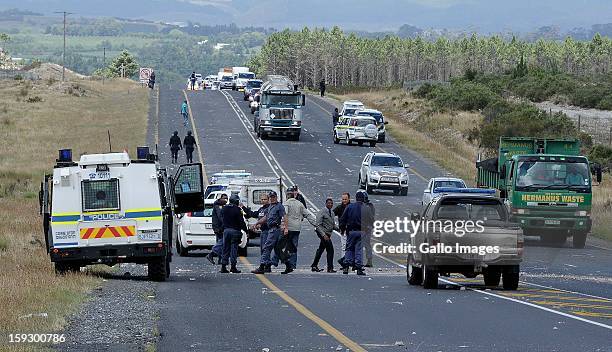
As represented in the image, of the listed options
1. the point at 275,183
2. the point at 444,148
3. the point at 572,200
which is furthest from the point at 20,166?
the point at 572,200

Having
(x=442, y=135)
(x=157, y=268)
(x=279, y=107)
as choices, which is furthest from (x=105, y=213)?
(x=442, y=135)

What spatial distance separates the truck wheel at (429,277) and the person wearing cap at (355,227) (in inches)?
155

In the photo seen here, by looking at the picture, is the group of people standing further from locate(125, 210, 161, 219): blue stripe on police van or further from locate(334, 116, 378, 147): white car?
locate(334, 116, 378, 147): white car

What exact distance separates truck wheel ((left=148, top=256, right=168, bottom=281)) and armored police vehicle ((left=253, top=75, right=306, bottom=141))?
48419mm

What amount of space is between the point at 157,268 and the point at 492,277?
6219 millimetres

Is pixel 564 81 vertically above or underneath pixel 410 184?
above

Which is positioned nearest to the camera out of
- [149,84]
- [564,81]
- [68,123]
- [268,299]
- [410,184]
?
[268,299]

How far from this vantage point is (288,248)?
86.7 feet

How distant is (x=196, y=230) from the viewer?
31906 mm

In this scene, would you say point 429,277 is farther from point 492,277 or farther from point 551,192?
point 551,192

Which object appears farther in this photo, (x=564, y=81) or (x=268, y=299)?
(x=564, y=81)

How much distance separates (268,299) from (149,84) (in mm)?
100834

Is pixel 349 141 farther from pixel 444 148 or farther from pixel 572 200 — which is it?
pixel 572 200

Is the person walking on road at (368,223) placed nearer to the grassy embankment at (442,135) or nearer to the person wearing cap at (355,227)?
the person wearing cap at (355,227)
